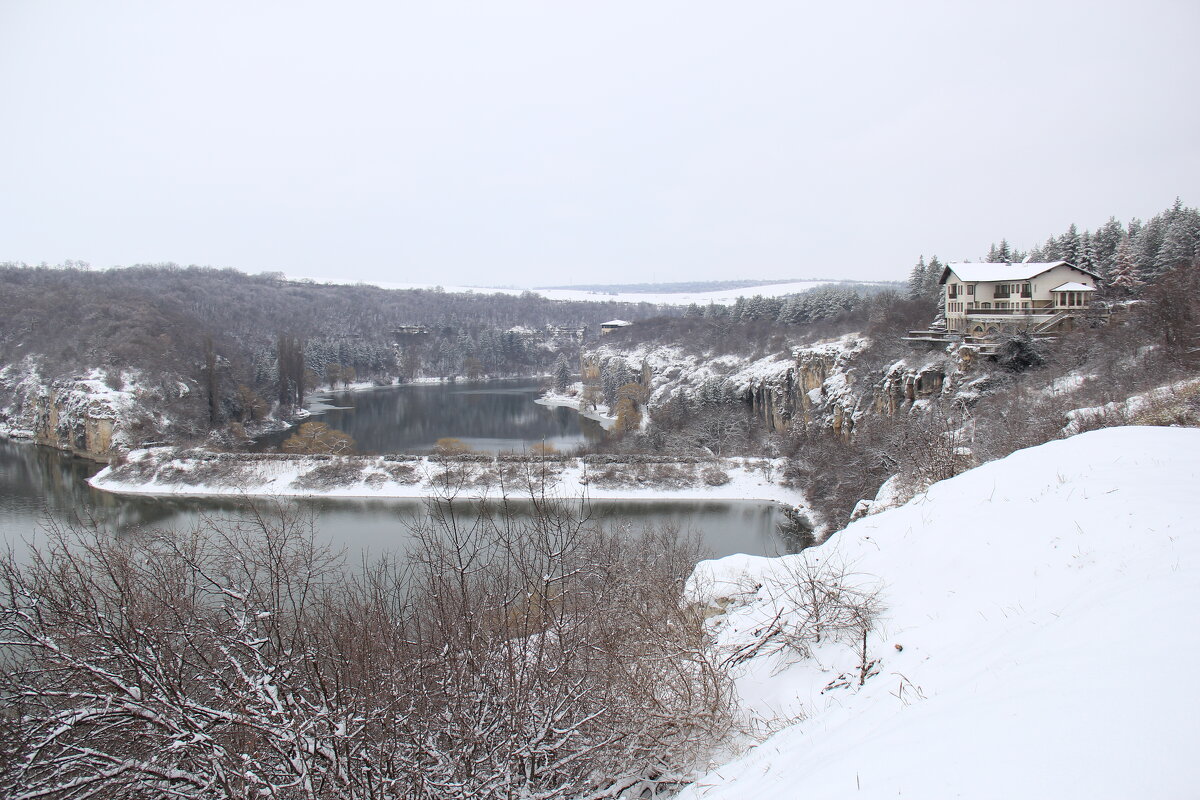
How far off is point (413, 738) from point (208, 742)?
3.95 feet

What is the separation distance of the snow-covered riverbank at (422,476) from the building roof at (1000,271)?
1320 cm

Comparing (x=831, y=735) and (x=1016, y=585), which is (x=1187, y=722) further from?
(x=1016, y=585)

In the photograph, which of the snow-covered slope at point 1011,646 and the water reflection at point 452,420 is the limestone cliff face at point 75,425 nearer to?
the water reflection at point 452,420

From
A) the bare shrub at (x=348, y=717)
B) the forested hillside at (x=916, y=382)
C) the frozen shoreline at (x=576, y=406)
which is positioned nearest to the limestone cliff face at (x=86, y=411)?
the forested hillside at (x=916, y=382)

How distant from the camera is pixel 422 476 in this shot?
100 feet

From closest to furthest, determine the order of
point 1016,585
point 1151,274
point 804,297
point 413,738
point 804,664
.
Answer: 1. point 413,738
2. point 1016,585
3. point 804,664
4. point 1151,274
5. point 804,297

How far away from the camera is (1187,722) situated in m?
2.31

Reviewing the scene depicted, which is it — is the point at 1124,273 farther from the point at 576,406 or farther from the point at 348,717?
the point at 576,406

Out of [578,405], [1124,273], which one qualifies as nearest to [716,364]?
[578,405]

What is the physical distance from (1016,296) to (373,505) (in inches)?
1258

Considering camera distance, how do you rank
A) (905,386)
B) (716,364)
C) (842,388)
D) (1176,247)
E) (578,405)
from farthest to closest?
(578,405) < (716,364) < (842,388) < (905,386) < (1176,247)

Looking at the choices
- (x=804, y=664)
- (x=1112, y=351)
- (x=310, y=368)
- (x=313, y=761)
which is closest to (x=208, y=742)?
(x=313, y=761)

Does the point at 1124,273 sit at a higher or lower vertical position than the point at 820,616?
A: higher

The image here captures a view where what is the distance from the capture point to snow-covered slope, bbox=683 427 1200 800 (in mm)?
2445
